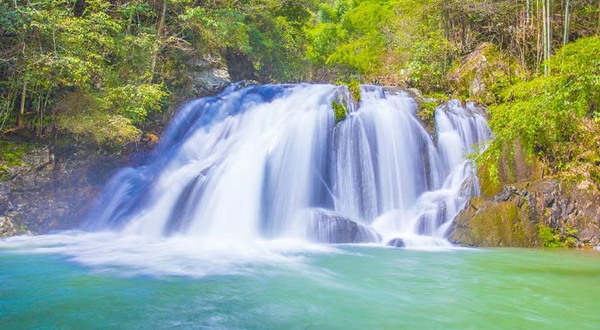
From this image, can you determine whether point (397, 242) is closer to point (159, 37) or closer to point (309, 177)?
point (309, 177)

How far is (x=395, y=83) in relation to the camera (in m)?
14.4

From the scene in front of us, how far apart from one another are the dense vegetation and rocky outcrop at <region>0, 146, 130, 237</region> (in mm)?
529

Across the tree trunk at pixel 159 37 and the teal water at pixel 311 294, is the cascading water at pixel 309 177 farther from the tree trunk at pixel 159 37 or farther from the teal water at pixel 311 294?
the teal water at pixel 311 294

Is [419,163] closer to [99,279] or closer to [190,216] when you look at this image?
[190,216]

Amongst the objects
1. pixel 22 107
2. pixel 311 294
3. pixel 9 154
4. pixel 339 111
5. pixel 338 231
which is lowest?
pixel 311 294

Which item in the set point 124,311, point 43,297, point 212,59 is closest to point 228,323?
point 124,311

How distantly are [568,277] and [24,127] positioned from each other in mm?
10083

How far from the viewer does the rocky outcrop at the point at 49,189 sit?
801 cm

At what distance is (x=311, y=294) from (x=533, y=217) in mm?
5536

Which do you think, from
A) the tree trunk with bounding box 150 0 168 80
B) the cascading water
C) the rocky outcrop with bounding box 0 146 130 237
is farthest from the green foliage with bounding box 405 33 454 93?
the rocky outcrop with bounding box 0 146 130 237

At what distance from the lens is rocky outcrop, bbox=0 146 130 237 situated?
8008 mm

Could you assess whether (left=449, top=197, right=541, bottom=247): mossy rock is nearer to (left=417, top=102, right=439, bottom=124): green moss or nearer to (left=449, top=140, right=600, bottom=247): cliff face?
(left=449, top=140, right=600, bottom=247): cliff face

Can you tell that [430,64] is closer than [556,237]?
No

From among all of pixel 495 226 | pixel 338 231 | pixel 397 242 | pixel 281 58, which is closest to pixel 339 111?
pixel 338 231
